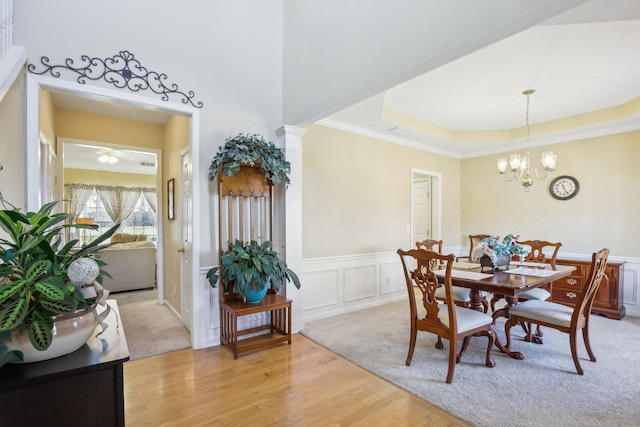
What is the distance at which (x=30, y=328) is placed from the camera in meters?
0.97

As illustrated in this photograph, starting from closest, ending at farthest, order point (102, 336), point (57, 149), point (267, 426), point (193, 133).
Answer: point (102, 336)
point (267, 426)
point (193, 133)
point (57, 149)

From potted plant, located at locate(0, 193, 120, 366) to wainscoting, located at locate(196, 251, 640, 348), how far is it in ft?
7.66

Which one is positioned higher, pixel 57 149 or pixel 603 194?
pixel 57 149

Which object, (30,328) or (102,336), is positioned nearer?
(30,328)

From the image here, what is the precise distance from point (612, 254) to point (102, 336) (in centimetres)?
577

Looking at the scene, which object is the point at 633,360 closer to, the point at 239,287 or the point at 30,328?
the point at 239,287

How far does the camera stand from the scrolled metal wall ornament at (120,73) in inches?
94.9

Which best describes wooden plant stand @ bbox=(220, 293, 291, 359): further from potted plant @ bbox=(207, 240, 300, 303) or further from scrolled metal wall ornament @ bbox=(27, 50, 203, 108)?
scrolled metal wall ornament @ bbox=(27, 50, 203, 108)

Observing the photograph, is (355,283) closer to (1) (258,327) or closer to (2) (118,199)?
(1) (258,327)

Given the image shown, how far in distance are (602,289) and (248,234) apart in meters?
4.51

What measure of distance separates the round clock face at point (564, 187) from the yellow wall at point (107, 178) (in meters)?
9.94

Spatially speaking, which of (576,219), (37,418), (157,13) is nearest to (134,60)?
(157,13)

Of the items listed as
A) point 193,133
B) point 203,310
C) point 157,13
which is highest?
point 157,13

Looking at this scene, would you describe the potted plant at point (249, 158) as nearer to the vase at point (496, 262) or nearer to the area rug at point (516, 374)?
the area rug at point (516, 374)
